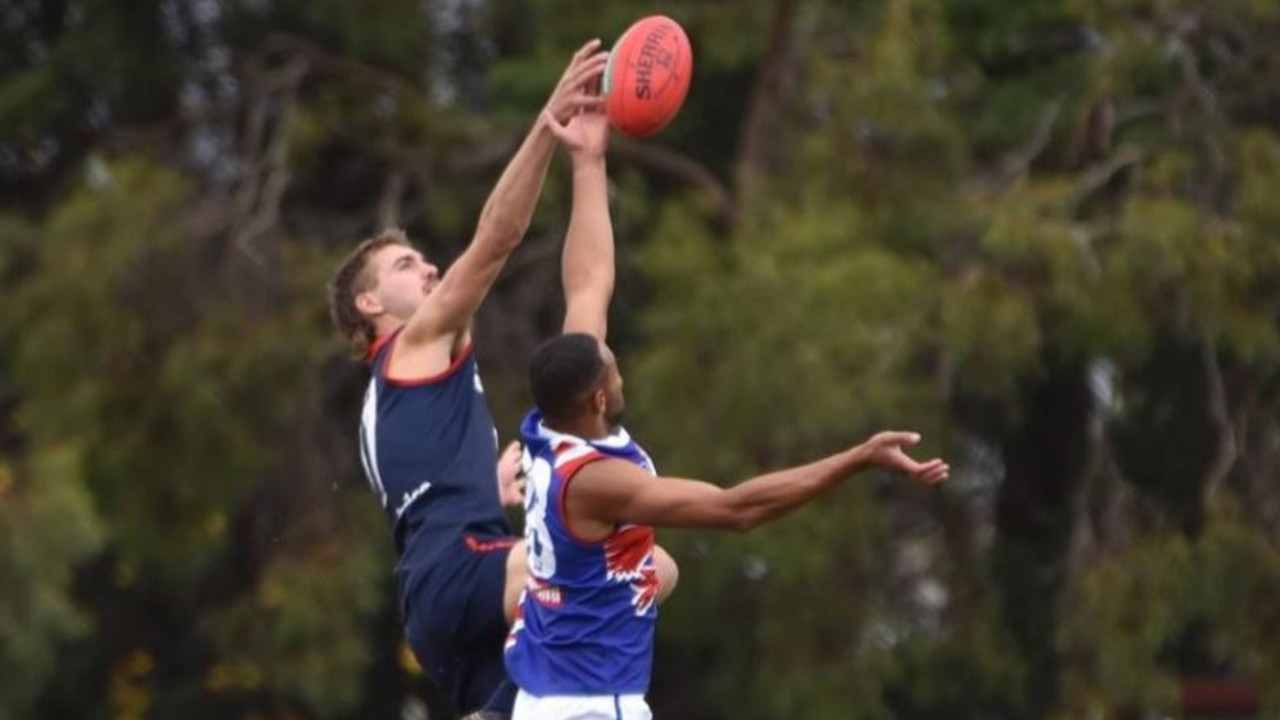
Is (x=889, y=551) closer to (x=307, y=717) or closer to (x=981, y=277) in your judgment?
(x=981, y=277)

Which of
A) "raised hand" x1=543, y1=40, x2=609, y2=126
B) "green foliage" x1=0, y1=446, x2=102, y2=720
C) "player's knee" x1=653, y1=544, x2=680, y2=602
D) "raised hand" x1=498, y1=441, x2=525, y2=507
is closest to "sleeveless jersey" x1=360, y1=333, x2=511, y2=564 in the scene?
"raised hand" x1=498, y1=441, x2=525, y2=507

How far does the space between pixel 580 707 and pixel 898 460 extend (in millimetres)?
1058

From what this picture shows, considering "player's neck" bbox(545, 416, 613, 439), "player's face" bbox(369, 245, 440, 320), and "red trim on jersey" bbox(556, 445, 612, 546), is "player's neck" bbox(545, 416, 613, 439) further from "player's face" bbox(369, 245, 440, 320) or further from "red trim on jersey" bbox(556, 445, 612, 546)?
"player's face" bbox(369, 245, 440, 320)

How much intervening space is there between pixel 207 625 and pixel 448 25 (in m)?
2.95

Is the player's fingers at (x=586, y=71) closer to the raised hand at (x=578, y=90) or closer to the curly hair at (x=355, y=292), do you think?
the raised hand at (x=578, y=90)

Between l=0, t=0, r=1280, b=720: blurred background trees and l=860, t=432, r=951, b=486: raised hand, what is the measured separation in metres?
7.13

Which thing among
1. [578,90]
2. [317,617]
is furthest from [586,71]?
[317,617]

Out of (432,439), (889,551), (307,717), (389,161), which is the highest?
(432,439)

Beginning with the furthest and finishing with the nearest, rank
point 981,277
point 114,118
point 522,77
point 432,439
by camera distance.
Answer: point 114,118, point 522,77, point 981,277, point 432,439

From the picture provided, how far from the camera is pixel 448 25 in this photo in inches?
648

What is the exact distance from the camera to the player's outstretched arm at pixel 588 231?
26.5 feet

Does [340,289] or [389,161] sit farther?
[389,161]

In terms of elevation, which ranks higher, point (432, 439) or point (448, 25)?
point (432, 439)

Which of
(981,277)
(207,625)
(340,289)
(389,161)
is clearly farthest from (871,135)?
(340,289)
